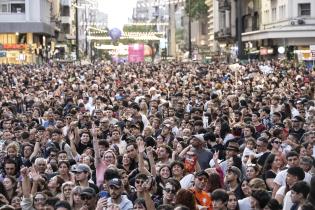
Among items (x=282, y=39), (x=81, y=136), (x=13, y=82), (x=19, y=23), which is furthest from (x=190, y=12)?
(x=81, y=136)

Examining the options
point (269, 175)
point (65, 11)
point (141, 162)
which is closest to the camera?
point (269, 175)

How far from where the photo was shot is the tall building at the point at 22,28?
101 meters

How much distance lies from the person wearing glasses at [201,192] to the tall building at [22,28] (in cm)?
8902

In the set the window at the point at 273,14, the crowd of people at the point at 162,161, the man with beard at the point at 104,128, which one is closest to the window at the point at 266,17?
the window at the point at 273,14

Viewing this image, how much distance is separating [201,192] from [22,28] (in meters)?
93.8

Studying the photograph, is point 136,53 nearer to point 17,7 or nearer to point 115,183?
point 17,7

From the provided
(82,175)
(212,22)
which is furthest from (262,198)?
(212,22)

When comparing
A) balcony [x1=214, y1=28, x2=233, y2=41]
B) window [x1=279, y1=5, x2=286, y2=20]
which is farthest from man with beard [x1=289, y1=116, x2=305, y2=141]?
balcony [x1=214, y1=28, x2=233, y2=41]

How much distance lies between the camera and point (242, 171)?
1367 centimetres

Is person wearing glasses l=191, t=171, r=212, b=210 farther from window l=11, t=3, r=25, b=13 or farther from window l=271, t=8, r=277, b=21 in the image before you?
window l=11, t=3, r=25, b=13

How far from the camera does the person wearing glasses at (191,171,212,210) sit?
11031 mm

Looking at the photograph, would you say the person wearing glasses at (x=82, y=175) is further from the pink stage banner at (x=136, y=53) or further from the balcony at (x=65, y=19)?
the balcony at (x=65, y=19)

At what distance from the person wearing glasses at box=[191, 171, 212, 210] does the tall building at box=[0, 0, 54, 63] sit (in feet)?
292

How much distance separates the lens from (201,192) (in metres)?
11.3
